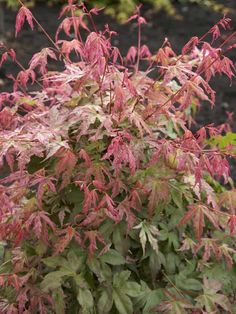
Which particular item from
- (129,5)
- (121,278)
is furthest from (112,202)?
(129,5)

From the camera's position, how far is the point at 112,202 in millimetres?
2543

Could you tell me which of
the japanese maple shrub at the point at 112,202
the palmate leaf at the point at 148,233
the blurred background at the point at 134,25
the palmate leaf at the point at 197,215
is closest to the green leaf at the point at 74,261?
the japanese maple shrub at the point at 112,202

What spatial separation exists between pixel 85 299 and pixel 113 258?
22cm

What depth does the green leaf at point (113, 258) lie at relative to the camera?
2672 mm

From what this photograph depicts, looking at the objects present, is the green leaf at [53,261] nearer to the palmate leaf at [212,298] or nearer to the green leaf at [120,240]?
the green leaf at [120,240]

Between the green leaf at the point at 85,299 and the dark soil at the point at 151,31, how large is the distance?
14.3 feet

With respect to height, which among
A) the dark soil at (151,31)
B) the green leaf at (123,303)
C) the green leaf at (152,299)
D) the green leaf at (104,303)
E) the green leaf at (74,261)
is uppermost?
the green leaf at (74,261)

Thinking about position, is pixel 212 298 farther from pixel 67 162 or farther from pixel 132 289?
pixel 67 162

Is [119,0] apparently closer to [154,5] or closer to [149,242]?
[154,5]

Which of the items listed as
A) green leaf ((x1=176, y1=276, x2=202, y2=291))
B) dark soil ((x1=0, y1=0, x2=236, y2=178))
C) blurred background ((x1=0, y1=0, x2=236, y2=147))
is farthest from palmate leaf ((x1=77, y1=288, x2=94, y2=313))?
blurred background ((x1=0, y1=0, x2=236, y2=147))

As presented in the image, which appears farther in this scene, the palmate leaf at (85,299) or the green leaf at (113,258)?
the green leaf at (113,258)

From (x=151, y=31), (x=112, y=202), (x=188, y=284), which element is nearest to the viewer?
(x=112, y=202)

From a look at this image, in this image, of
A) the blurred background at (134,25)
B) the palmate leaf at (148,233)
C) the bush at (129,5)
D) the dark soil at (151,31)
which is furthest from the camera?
the bush at (129,5)

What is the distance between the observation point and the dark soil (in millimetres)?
7301
